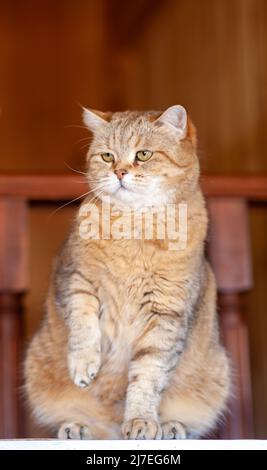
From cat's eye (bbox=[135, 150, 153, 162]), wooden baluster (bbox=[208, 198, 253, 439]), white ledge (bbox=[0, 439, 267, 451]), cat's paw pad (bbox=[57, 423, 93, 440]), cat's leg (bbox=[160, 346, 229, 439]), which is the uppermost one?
cat's eye (bbox=[135, 150, 153, 162])

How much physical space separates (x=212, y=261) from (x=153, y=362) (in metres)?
0.66

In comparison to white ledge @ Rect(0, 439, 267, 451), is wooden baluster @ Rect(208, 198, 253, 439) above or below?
above

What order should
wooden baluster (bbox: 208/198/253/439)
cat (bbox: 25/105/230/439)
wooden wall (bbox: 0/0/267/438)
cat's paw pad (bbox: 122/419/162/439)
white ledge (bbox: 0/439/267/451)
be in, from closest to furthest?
white ledge (bbox: 0/439/267/451), cat's paw pad (bbox: 122/419/162/439), cat (bbox: 25/105/230/439), wooden baluster (bbox: 208/198/253/439), wooden wall (bbox: 0/0/267/438)

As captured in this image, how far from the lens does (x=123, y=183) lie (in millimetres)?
1745

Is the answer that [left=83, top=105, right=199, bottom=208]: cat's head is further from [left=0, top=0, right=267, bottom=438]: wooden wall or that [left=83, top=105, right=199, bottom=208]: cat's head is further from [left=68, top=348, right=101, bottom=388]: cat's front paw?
[left=0, top=0, right=267, bottom=438]: wooden wall

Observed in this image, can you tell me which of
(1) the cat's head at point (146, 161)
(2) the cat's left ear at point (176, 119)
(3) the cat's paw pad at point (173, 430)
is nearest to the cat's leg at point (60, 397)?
(3) the cat's paw pad at point (173, 430)

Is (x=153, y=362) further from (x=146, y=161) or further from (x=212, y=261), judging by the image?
(x=212, y=261)

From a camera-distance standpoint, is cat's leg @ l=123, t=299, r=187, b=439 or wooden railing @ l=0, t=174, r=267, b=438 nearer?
cat's leg @ l=123, t=299, r=187, b=439

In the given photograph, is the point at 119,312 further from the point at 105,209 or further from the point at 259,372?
the point at 259,372

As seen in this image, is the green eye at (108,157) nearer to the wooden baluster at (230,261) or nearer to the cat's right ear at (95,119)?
the cat's right ear at (95,119)

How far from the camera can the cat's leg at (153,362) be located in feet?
5.56

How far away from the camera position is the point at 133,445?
5.06 feet

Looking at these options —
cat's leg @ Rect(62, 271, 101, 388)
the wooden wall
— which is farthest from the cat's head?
the wooden wall

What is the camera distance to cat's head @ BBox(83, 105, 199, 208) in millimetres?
1762
